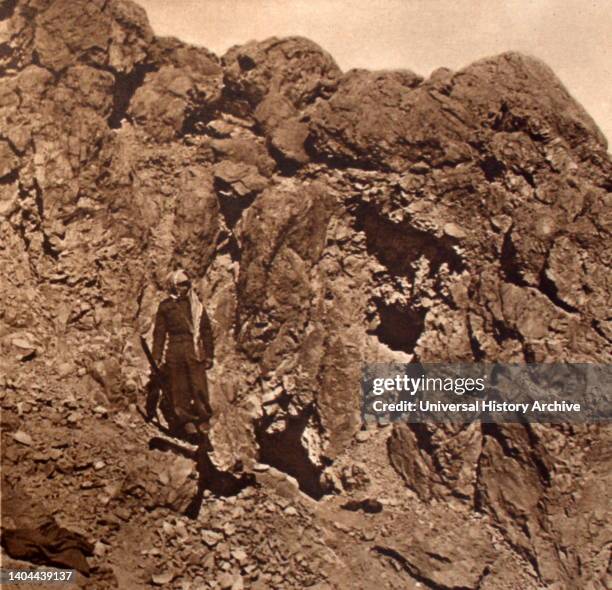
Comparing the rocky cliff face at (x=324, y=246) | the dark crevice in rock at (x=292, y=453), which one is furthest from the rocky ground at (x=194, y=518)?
the dark crevice in rock at (x=292, y=453)

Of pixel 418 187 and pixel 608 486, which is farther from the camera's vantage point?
pixel 418 187

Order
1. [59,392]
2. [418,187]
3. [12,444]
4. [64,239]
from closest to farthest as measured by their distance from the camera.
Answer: [12,444], [59,392], [64,239], [418,187]

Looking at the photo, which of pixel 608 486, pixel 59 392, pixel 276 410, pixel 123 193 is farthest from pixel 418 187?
pixel 59 392

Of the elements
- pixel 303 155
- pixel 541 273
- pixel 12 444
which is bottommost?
pixel 12 444

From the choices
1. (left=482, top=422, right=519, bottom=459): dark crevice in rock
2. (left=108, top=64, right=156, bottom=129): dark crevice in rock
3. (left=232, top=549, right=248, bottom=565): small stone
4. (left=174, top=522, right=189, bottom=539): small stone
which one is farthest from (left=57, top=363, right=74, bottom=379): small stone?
(left=482, top=422, right=519, bottom=459): dark crevice in rock

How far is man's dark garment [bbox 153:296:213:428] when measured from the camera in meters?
11.5

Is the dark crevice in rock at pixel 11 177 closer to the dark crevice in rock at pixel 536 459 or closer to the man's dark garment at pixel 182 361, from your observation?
the man's dark garment at pixel 182 361

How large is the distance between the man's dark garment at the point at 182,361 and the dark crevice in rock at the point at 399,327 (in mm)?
4560

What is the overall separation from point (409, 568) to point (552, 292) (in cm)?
712

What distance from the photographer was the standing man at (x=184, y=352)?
11438mm

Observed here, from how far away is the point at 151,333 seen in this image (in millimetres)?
11742

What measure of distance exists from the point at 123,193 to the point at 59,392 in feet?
16.2

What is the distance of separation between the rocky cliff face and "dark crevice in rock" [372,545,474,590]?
0.03 meters

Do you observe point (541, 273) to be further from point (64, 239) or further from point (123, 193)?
point (64, 239)
